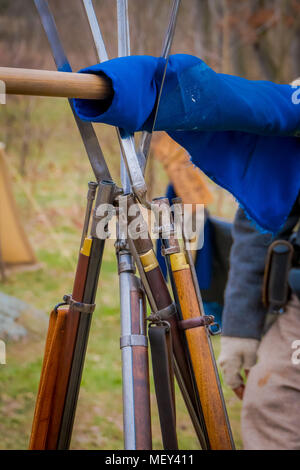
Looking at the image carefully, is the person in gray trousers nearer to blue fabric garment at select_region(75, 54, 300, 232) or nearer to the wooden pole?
blue fabric garment at select_region(75, 54, 300, 232)

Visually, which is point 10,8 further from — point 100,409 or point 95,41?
point 95,41

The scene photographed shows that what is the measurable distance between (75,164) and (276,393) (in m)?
4.71

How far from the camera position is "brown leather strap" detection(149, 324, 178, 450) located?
77cm

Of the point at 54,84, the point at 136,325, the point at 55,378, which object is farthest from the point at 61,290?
the point at 54,84

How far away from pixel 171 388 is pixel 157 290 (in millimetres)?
159

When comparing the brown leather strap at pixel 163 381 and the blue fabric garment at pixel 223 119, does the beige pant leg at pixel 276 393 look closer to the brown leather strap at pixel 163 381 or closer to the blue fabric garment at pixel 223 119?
the blue fabric garment at pixel 223 119

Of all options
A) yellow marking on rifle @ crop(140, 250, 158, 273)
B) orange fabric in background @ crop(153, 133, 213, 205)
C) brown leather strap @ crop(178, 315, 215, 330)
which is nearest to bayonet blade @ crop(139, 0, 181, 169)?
yellow marking on rifle @ crop(140, 250, 158, 273)

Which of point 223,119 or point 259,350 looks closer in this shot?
point 223,119

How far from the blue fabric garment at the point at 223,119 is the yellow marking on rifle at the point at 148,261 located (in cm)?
21

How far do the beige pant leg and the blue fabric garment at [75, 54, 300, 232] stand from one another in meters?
0.47

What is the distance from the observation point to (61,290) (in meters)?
4.13

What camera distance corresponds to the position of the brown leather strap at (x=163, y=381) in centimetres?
77

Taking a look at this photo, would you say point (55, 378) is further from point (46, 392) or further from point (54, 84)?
point (54, 84)

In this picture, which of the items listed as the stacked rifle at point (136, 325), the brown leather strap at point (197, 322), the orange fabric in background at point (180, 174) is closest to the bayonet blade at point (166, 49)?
the stacked rifle at point (136, 325)
